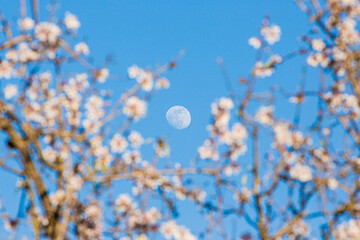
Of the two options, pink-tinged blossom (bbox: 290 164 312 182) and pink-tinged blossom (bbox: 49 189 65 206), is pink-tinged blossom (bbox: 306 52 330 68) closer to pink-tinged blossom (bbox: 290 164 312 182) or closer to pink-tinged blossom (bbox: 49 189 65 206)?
pink-tinged blossom (bbox: 290 164 312 182)

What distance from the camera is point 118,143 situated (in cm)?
593

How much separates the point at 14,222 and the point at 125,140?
5.39ft

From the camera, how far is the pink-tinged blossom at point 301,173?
5.65 m

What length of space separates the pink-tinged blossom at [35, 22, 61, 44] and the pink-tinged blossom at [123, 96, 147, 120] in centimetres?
108

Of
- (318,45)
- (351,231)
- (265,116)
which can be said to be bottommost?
(351,231)

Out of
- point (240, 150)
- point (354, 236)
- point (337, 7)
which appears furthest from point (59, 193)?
point (337, 7)

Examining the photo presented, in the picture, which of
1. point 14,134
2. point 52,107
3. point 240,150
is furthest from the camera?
point 240,150

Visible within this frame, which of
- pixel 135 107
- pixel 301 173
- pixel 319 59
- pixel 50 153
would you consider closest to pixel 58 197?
pixel 50 153

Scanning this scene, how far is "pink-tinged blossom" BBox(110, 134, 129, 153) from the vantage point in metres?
5.81

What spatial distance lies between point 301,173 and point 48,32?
3.33 metres

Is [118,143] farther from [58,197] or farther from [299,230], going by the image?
[299,230]

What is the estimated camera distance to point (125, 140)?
19.9 ft

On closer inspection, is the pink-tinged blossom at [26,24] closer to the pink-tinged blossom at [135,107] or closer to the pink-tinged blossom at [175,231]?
the pink-tinged blossom at [135,107]

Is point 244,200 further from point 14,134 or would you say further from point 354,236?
point 14,134
